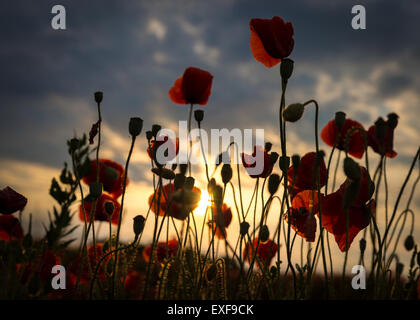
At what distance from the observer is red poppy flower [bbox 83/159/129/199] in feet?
4.64

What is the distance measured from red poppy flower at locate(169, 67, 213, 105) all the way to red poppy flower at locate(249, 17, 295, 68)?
389 mm

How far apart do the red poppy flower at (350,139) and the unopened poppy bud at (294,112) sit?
0.56m

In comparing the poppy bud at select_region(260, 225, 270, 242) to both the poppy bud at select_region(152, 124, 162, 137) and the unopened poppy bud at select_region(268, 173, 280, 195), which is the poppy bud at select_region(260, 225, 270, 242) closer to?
the unopened poppy bud at select_region(268, 173, 280, 195)

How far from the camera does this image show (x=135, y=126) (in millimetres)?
1188

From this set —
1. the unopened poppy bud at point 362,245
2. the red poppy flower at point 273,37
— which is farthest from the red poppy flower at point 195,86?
the unopened poppy bud at point 362,245

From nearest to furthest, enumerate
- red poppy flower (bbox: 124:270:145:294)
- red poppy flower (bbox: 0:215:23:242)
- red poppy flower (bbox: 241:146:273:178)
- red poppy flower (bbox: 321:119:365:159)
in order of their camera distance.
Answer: red poppy flower (bbox: 241:146:273:178) → red poppy flower (bbox: 321:119:365:159) → red poppy flower (bbox: 0:215:23:242) → red poppy flower (bbox: 124:270:145:294)

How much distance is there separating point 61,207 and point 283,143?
0.83m

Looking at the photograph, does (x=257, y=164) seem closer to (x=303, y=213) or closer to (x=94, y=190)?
(x=303, y=213)

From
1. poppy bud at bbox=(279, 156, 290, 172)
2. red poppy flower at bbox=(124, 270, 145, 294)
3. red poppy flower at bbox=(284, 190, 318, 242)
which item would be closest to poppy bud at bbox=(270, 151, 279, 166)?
red poppy flower at bbox=(284, 190, 318, 242)

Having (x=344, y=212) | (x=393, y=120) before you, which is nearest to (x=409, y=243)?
(x=393, y=120)

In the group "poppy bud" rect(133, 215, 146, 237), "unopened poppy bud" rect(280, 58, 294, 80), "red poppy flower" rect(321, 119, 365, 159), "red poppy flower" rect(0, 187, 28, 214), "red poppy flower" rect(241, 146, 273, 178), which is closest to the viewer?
"unopened poppy bud" rect(280, 58, 294, 80)

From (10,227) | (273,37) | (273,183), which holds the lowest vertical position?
(10,227)

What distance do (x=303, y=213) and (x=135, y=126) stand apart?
2.04ft
